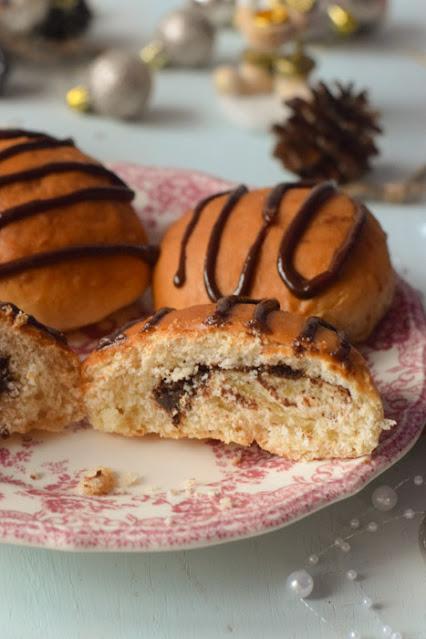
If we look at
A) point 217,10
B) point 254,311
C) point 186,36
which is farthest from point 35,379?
point 217,10

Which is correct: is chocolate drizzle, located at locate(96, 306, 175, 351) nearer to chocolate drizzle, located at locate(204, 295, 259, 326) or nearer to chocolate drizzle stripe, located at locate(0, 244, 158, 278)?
chocolate drizzle, located at locate(204, 295, 259, 326)

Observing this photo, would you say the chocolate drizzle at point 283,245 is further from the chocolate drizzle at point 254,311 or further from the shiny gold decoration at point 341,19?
the shiny gold decoration at point 341,19

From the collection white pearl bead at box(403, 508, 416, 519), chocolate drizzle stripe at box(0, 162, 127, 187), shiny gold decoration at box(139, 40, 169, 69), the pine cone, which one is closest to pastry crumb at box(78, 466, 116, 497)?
white pearl bead at box(403, 508, 416, 519)

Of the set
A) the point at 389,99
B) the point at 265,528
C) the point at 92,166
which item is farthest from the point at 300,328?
the point at 389,99

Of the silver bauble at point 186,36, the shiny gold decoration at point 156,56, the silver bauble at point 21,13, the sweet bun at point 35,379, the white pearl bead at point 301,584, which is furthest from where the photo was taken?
the shiny gold decoration at point 156,56

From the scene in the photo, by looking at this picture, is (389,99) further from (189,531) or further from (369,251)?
(189,531)

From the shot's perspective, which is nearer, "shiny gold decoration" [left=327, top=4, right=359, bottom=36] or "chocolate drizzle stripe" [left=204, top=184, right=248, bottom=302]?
"chocolate drizzle stripe" [left=204, top=184, right=248, bottom=302]

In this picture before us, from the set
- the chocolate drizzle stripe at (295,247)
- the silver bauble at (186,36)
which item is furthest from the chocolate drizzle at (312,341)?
the silver bauble at (186,36)
